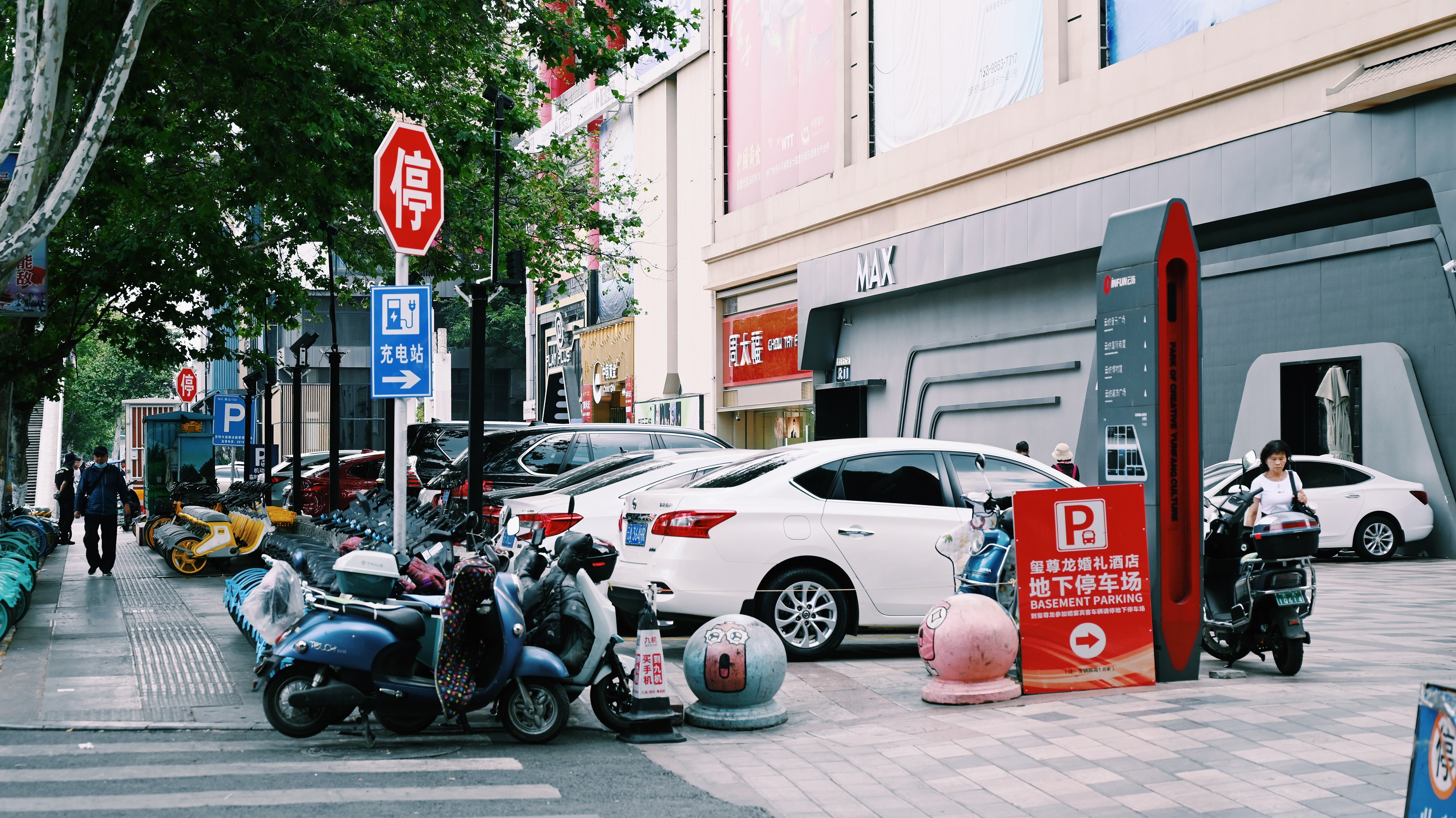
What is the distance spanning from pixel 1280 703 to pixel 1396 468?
12335 millimetres

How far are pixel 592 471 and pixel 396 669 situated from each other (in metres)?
5.96

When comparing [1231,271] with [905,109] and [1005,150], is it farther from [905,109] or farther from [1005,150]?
[905,109]

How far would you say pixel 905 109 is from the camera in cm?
2841

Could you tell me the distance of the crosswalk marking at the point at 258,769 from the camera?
627 cm

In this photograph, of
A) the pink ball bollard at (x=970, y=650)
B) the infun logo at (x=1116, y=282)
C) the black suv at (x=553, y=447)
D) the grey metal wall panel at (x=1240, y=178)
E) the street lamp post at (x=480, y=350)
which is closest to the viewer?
the pink ball bollard at (x=970, y=650)

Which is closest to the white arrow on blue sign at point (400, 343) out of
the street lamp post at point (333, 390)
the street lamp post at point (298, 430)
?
the street lamp post at point (333, 390)

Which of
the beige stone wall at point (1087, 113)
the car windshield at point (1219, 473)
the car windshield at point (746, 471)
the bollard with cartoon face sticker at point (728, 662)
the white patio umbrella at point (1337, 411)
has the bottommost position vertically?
the bollard with cartoon face sticker at point (728, 662)

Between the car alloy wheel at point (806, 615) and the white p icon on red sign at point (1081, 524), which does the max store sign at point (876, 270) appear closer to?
the car alloy wheel at point (806, 615)

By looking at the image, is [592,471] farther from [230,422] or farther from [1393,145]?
[230,422]

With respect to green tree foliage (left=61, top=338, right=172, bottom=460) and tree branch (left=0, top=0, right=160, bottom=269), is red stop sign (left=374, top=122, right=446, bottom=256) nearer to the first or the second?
tree branch (left=0, top=0, right=160, bottom=269)

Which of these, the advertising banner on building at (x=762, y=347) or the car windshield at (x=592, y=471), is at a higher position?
the advertising banner on building at (x=762, y=347)

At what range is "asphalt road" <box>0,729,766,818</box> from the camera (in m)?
5.69

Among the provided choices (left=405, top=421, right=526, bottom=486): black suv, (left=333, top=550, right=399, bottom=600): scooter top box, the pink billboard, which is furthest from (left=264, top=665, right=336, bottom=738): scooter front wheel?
the pink billboard

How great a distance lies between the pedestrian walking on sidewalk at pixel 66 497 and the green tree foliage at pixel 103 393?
50769 mm
